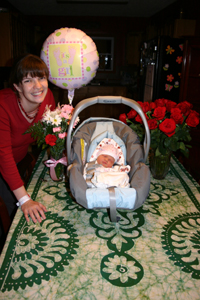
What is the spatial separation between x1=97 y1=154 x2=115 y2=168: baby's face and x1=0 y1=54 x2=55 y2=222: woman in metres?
0.46

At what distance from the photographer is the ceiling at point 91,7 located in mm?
4438

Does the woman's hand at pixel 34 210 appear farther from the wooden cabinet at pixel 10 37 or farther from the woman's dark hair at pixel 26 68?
the wooden cabinet at pixel 10 37

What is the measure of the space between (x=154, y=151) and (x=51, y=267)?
80 centimetres

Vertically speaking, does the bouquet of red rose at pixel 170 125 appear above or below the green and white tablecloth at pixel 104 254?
above

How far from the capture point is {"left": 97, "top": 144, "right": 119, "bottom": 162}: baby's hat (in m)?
1.34

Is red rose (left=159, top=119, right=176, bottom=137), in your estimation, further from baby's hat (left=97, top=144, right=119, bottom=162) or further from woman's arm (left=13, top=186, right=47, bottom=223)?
woman's arm (left=13, top=186, right=47, bottom=223)

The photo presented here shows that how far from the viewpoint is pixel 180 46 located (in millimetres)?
3342

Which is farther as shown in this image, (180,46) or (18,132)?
(180,46)

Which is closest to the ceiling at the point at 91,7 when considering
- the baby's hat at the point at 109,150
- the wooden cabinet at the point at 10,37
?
the wooden cabinet at the point at 10,37

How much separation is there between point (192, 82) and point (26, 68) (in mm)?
2631

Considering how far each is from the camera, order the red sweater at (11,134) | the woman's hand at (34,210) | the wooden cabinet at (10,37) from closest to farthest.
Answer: the woman's hand at (34,210) → the red sweater at (11,134) → the wooden cabinet at (10,37)

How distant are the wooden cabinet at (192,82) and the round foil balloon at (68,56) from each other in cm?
186

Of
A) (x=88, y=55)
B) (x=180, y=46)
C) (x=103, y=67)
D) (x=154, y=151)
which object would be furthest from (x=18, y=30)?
(x=154, y=151)

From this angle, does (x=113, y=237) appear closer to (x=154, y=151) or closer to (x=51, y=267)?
(x=51, y=267)
